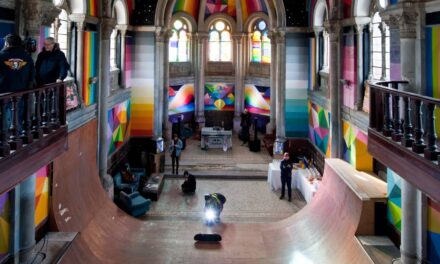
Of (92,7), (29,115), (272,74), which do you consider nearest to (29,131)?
(29,115)

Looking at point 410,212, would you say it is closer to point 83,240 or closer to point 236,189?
point 83,240

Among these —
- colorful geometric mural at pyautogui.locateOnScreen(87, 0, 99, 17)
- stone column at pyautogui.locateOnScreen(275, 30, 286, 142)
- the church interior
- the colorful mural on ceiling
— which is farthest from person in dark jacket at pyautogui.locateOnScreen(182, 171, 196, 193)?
the colorful mural on ceiling

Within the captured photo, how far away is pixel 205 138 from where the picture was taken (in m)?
19.8

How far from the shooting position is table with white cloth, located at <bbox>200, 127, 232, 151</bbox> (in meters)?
19.7

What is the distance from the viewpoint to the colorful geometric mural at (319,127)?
1448 centimetres

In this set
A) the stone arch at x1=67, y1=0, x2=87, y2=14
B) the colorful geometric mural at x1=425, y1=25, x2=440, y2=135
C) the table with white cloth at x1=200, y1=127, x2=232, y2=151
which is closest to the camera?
the colorful geometric mural at x1=425, y1=25, x2=440, y2=135

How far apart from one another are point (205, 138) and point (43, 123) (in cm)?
1364

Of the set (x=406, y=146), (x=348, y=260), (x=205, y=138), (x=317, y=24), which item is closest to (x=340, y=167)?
(x=348, y=260)

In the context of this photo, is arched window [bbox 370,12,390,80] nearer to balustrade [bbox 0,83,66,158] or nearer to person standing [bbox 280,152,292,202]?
person standing [bbox 280,152,292,202]

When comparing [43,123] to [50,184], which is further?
[50,184]

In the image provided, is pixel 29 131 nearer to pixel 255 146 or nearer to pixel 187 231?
pixel 187 231

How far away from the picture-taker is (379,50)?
36.1 ft

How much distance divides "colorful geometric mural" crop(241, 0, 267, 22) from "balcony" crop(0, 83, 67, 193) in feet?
52.2

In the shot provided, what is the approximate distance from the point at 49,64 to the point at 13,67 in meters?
0.98
